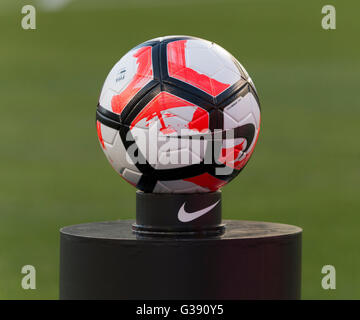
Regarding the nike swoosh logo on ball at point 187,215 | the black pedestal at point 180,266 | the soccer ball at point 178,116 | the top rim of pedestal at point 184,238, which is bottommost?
the black pedestal at point 180,266

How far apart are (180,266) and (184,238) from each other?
0.22 metres

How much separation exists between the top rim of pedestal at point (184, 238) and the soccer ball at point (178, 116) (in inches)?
11.9

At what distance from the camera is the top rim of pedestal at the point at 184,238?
3625 mm

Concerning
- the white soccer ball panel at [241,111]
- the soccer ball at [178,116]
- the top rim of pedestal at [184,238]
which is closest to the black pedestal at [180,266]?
the top rim of pedestal at [184,238]

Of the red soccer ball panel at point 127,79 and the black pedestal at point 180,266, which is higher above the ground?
the red soccer ball panel at point 127,79

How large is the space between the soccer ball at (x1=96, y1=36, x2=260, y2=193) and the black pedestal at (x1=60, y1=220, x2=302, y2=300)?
1.21 feet

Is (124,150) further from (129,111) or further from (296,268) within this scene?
(296,268)

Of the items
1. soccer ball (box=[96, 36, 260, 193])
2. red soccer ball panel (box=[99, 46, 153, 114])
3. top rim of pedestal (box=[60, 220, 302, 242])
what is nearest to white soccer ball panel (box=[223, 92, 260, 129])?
soccer ball (box=[96, 36, 260, 193])

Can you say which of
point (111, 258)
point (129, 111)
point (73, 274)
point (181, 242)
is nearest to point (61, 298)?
point (73, 274)

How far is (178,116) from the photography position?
138 inches

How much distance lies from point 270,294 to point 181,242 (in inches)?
23.6

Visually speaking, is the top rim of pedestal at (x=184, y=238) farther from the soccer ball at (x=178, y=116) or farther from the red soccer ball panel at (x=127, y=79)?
the red soccer ball panel at (x=127, y=79)

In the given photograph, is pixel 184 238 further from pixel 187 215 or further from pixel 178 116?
pixel 178 116

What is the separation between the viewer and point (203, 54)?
12.1ft
